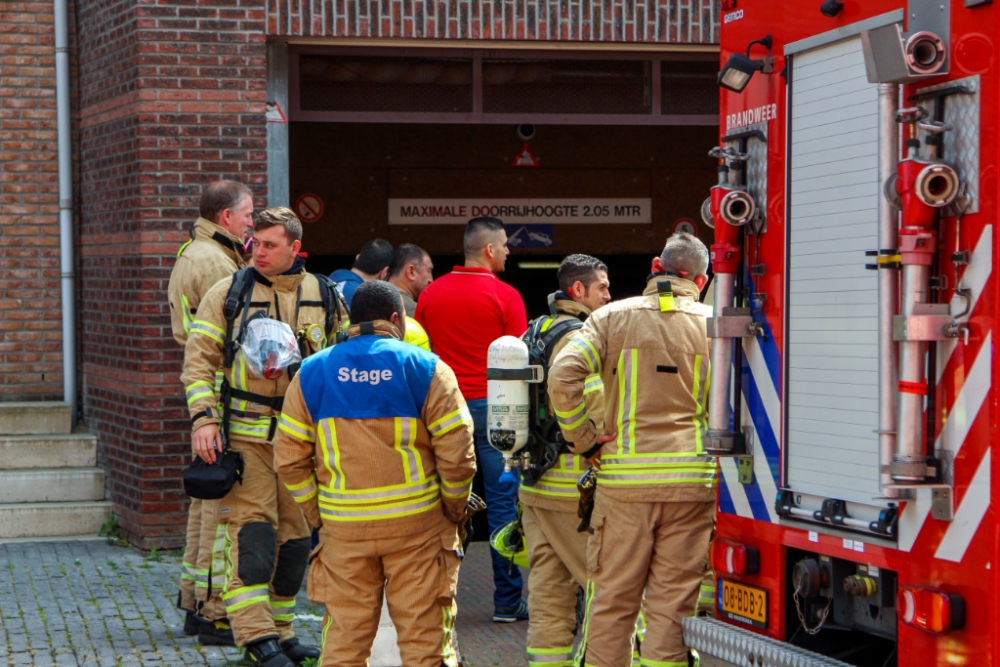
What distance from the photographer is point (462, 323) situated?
7.68 metres

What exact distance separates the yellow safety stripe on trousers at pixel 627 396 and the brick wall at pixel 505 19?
13.5 ft

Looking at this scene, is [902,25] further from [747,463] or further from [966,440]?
[747,463]

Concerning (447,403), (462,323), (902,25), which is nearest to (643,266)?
(462,323)

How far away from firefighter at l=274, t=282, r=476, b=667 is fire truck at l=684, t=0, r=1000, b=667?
1.04 meters

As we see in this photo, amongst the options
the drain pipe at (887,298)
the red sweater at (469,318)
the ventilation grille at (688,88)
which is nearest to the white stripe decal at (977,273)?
the drain pipe at (887,298)

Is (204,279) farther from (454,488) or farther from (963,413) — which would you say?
(963,413)

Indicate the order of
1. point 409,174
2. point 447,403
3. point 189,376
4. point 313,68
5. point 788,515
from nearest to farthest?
point 788,515 < point 447,403 < point 189,376 < point 313,68 < point 409,174

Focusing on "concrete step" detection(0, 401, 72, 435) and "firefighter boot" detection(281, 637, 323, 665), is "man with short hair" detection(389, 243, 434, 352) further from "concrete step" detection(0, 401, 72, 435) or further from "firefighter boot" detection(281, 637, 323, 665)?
"concrete step" detection(0, 401, 72, 435)

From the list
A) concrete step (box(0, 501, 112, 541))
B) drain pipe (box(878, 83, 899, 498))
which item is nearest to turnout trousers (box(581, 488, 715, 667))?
drain pipe (box(878, 83, 899, 498))

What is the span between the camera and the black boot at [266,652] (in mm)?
5961

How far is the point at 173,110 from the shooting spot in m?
8.55

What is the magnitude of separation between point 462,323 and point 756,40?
11.7 ft

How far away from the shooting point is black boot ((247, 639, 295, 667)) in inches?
235

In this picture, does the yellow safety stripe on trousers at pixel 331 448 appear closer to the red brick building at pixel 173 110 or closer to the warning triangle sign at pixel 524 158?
the red brick building at pixel 173 110
